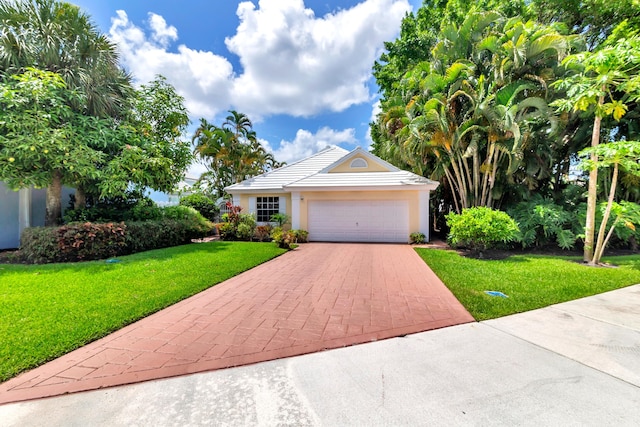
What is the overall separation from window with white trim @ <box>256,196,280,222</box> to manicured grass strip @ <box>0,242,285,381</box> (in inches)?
224

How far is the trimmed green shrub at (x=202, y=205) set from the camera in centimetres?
1583

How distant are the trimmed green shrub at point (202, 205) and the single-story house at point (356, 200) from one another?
Result: 342 cm

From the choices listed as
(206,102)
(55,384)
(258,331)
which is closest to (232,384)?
(258,331)

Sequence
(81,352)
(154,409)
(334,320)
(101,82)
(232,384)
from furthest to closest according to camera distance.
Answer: (101,82)
(334,320)
(81,352)
(232,384)
(154,409)

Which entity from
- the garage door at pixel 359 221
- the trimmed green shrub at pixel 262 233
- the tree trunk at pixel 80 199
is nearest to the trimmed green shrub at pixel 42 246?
the tree trunk at pixel 80 199

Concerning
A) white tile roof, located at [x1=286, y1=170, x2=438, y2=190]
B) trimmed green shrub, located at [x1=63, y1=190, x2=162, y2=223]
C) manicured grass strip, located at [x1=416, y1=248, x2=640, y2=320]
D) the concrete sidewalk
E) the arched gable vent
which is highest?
the arched gable vent

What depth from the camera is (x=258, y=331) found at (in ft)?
11.2

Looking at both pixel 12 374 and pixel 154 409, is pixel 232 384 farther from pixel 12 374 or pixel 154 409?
pixel 12 374

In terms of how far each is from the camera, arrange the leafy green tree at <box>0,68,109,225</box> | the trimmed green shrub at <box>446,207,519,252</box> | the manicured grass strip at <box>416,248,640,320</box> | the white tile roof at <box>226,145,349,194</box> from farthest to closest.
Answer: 1. the white tile roof at <box>226,145,349,194</box>
2. the trimmed green shrub at <box>446,207,519,252</box>
3. the leafy green tree at <box>0,68,109,225</box>
4. the manicured grass strip at <box>416,248,640,320</box>

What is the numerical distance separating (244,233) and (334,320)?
31.5ft

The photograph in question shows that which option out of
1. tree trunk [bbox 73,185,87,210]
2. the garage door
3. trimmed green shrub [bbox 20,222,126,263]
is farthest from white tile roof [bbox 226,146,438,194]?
trimmed green shrub [bbox 20,222,126,263]

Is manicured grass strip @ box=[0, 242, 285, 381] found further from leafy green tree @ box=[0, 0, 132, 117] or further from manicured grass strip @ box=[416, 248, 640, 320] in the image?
leafy green tree @ box=[0, 0, 132, 117]

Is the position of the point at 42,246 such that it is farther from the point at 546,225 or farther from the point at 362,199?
the point at 546,225

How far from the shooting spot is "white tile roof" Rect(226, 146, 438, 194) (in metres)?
11.7
